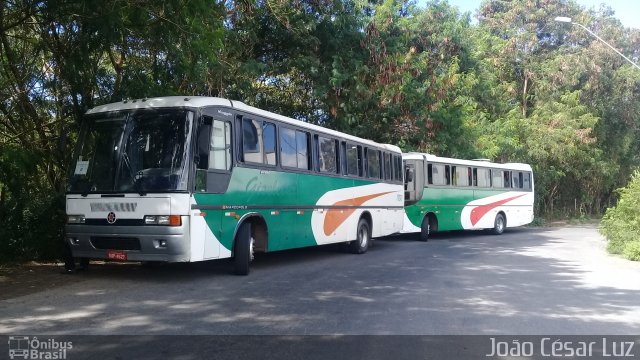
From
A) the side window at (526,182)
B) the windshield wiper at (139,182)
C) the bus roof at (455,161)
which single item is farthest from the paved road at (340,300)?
the side window at (526,182)

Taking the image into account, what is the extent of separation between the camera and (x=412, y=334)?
6520 millimetres

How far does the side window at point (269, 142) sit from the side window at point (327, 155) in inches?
85.5

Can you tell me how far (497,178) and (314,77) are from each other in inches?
462

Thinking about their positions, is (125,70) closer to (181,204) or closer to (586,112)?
(181,204)

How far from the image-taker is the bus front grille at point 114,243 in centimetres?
923

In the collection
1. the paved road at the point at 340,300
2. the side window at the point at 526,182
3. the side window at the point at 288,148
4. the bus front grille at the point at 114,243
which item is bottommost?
the paved road at the point at 340,300

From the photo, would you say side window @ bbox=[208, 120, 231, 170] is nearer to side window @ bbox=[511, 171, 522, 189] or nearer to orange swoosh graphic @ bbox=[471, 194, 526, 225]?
orange swoosh graphic @ bbox=[471, 194, 526, 225]

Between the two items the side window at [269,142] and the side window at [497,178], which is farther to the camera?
the side window at [497,178]

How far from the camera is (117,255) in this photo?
9328 mm

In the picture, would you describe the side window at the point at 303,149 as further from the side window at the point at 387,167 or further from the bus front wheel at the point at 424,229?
the bus front wheel at the point at 424,229

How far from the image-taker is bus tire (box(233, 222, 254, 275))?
34.7ft

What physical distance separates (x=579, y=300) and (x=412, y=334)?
158 inches

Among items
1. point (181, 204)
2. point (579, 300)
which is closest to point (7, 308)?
point (181, 204)

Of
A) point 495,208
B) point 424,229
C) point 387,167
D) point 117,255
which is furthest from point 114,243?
point 495,208
